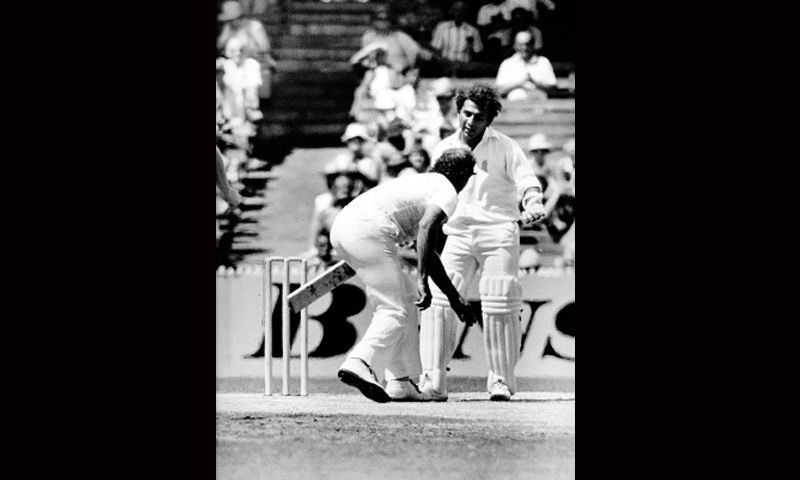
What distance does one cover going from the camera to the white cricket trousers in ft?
28.9

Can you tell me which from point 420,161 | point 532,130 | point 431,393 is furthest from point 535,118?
point 431,393

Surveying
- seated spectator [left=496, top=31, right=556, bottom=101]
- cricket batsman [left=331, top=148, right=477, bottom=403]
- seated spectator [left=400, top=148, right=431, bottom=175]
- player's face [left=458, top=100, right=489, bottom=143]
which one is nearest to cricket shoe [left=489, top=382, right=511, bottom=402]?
cricket batsman [left=331, top=148, right=477, bottom=403]

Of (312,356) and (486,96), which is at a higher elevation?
(486,96)

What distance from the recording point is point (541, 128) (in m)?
9.01

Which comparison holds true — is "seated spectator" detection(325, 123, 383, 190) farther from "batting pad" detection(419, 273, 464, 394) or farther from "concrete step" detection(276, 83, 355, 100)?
"batting pad" detection(419, 273, 464, 394)

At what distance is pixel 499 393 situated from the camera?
350 inches

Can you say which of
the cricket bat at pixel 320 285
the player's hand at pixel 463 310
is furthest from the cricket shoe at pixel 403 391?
the cricket bat at pixel 320 285

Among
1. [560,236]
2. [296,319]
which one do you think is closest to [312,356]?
[296,319]

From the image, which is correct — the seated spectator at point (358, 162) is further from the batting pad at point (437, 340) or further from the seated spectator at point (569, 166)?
the seated spectator at point (569, 166)

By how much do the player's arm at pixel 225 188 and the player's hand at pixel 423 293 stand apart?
3.92 ft

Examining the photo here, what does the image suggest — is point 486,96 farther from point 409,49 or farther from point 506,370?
point 506,370

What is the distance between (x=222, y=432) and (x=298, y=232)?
1.27 meters

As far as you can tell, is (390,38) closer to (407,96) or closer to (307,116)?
(407,96)

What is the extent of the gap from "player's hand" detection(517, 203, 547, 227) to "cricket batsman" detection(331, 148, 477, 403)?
0.47 m
